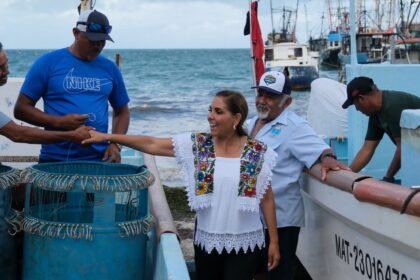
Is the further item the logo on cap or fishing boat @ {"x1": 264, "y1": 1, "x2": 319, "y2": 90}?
fishing boat @ {"x1": 264, "y1": 1, "x2": 319, "y2": 90}

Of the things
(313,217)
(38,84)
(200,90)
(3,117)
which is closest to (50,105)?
(38,84)

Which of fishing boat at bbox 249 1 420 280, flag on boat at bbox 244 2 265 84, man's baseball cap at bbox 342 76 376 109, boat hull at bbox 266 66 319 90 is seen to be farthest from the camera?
boat hull at bbox 266 66 319 90

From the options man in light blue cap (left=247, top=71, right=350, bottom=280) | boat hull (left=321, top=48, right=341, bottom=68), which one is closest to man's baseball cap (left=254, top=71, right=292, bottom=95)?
man in light blue cap (left=247, top=71, right=350, bottom=280)

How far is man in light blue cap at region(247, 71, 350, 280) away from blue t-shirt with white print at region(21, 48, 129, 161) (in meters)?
1.01

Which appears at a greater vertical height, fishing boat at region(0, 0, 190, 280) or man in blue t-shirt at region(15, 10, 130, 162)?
man in blue t-shirt at region(15, 10, 130, 162)

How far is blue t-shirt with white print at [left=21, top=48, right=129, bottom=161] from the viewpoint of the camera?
418 cm

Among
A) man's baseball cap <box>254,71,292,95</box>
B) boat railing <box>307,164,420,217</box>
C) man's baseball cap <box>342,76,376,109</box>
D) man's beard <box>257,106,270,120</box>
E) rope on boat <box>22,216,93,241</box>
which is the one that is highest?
man's baseball cap <box>254,71,292,95</box>

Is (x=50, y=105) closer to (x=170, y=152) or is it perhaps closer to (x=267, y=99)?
(x=170, y=152)

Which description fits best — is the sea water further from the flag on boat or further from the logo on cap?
the logo on cap

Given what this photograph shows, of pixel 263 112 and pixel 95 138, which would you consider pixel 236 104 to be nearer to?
pixel 263 112

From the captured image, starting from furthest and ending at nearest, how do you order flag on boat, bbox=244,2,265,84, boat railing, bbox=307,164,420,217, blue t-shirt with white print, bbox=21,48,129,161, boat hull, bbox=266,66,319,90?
boat hull, bbox=266,66,319,90, flag on boat, bbox=244,2,265,84, blue t-shirt with white print, bbox=21,48,129,161, boat railing, bbox=307,164,420,217

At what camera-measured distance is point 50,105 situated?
425 centimetres

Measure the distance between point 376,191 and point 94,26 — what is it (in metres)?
1.92

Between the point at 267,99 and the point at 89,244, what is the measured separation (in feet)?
4.59
